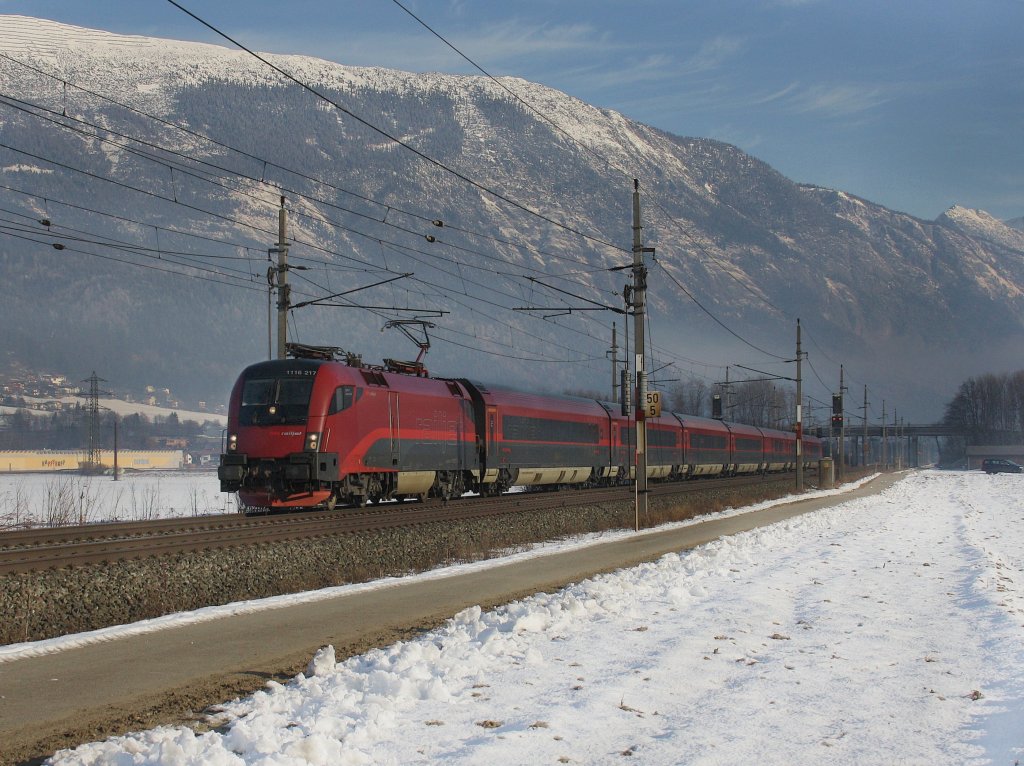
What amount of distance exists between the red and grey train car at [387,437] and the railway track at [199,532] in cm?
85

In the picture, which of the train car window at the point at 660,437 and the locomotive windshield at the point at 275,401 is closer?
the locomotive windshield at the point at 275,401

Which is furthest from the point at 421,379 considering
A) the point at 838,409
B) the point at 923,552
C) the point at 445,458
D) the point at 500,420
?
the point at 838,409

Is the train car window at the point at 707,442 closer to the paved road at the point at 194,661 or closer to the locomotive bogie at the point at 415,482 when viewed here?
the locomotive bogie at the point at 415,482

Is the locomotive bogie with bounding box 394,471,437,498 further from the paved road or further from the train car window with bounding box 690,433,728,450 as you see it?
the train car window with bounding box 690,433,728,450

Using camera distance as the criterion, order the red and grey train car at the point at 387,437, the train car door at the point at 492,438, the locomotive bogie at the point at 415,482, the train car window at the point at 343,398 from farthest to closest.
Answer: the train car door at the point at 492,438
the locomotive bogie at the point at 415,482
the train car window at the point at 343,398
the red and grey train car at the point at 387,437

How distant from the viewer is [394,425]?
27.5 m

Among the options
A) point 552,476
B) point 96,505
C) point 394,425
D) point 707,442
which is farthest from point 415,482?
point 707,442

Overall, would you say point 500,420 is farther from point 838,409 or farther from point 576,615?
point 838,409

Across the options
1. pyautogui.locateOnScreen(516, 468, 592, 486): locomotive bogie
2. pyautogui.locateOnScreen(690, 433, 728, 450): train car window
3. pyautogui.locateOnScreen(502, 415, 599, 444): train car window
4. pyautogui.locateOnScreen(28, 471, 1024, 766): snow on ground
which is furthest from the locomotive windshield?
pyautogui.locateOnScreen(690, 433, 728, 450): train car window

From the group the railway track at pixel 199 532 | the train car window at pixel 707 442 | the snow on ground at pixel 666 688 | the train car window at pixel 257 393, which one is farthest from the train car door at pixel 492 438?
the train car window at pixel 707 442

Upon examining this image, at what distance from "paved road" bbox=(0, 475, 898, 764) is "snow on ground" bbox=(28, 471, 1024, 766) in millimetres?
554

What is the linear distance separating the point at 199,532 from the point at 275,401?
18.6ft

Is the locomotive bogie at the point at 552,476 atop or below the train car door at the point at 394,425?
below

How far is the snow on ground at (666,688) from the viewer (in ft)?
23.9
